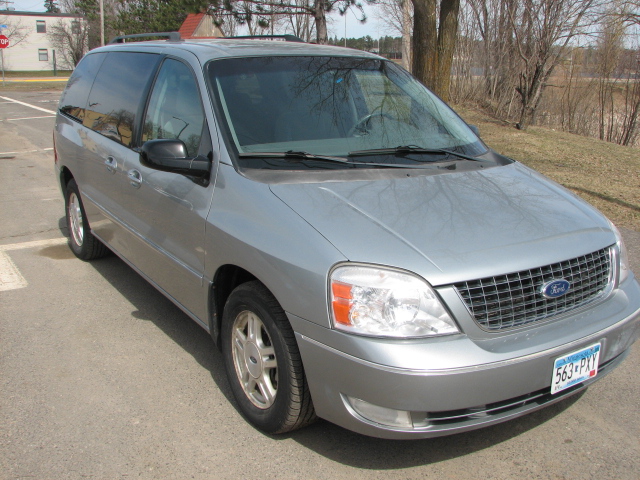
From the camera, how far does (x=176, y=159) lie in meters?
3.43

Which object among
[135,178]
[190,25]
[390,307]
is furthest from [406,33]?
[390,307]

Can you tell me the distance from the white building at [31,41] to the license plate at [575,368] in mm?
70475

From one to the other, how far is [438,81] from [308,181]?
716cm

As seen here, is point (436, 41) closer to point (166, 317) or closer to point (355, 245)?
point (166, 317)

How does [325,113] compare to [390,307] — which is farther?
[325,113]

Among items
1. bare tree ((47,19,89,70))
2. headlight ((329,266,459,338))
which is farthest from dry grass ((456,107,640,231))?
bare tree ((47,19,89,70))

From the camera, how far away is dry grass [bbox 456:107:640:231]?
24.8 ft

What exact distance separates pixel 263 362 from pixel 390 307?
816mm

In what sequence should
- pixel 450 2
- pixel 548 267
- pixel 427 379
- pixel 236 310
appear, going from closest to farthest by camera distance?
pixel 427 379 → pixel 548 267 → pixel 236 310 → pixel 450 2

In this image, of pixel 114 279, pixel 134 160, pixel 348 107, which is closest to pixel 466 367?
pixel 348 107

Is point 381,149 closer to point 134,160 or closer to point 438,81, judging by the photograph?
point 134,160

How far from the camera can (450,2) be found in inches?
380

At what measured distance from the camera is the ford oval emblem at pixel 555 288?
2764mm

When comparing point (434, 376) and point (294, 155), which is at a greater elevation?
point (294, 155)
